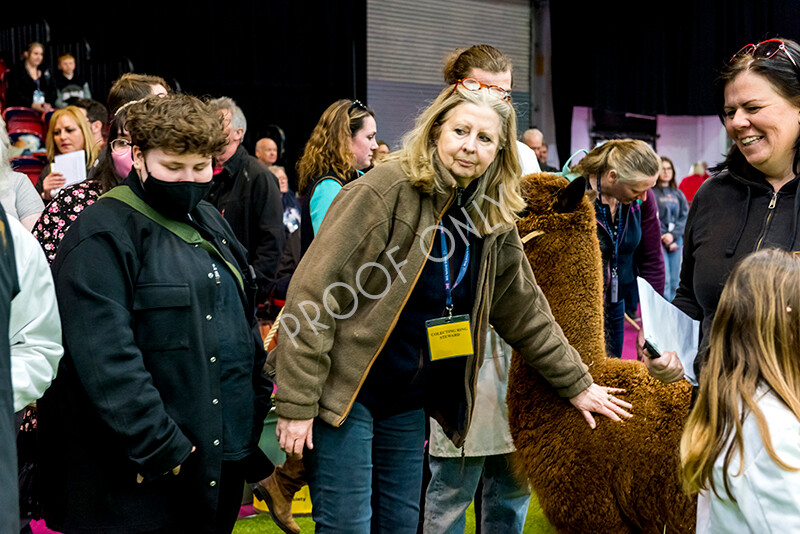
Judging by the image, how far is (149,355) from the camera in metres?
2.02

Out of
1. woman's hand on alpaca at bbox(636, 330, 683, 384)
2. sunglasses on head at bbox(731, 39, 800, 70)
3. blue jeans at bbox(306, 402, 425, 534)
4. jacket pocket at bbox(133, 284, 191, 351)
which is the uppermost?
sunglasses on head at bbox(731, 39, 800, 70)

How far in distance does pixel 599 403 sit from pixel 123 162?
5.53 ft

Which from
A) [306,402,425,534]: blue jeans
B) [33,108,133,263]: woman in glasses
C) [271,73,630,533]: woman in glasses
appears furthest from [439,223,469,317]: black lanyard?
[33,108,133,263]: woman in glasses

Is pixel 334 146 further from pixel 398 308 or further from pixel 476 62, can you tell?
pixel 398 308

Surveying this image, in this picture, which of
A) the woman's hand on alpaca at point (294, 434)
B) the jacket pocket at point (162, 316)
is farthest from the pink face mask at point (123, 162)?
the woman's hand on alpaca at point (294, 434)

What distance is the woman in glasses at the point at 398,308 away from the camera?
2.09 m

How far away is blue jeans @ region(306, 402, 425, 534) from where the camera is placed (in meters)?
2.14

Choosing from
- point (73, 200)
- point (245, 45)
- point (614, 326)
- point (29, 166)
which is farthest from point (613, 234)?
point (245, 45)

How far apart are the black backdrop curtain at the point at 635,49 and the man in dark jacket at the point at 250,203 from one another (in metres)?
9.15

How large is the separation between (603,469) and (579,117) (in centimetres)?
1161

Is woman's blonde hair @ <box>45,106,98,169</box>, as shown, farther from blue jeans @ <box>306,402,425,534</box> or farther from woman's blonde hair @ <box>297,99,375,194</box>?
blue jeans @ <box>306,402,425,534</box>

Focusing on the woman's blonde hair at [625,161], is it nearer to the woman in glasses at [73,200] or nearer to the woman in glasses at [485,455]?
the woman in glasses at [485,455]

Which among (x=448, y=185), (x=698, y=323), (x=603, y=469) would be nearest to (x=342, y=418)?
(x=448, y=185)

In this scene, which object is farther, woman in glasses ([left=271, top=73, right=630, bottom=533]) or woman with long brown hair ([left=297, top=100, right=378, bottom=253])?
woman with long brown hair ([left=297, top=100, right=378, bottom=253])
